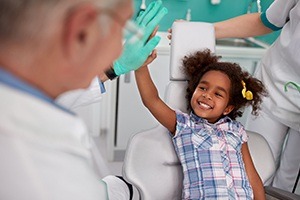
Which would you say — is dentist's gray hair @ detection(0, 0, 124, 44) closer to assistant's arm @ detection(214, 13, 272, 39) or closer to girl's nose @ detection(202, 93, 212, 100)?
girl's nose @ detection(202, 93, 212, 100)

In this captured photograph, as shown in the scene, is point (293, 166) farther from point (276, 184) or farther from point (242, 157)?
point (242, 157)

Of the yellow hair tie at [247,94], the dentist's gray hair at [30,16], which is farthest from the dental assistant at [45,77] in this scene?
the yellow hair tie at [247,94]

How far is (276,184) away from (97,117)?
1288mm

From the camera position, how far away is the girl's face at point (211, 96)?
4.73 feet

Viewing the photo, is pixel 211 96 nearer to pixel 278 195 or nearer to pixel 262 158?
pixel 262 158

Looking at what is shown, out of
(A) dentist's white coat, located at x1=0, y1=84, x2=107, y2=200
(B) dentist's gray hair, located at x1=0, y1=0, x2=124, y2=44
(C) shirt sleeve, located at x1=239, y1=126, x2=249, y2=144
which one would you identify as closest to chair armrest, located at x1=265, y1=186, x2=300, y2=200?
(C) shirt sleeve, located at x1=239, y1=126, x2=249, y2=144

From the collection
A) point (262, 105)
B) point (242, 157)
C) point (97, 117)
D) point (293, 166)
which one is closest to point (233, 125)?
point (242, 157)

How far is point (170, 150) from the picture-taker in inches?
57.4

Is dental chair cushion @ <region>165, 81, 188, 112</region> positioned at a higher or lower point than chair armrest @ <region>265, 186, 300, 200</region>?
higher

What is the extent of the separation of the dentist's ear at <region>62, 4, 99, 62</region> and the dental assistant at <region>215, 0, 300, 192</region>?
3.97ft

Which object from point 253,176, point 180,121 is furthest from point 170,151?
point 253,176

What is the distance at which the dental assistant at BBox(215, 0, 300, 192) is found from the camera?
1.56 m

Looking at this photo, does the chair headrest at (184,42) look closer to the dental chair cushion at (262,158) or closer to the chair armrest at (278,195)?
the dental chair cushion at (262,158)

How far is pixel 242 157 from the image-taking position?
149 centimetres
